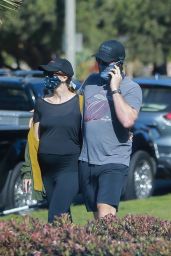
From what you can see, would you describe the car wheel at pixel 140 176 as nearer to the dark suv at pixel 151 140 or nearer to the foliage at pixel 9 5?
the dark suv at pixel 151 140

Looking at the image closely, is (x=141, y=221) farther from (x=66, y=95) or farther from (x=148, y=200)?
(x=148, y=200)

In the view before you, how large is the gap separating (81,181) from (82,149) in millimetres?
242

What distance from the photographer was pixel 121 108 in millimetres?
6254

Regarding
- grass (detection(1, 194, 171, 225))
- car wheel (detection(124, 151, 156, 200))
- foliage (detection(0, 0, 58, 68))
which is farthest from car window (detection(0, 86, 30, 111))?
foliage (detection(0, 0, 58, 68))

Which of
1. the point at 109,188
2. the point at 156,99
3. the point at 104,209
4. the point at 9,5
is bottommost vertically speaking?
the point at 156,99

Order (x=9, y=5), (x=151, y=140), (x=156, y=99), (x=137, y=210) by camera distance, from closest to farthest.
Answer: (x=9, y=5) < (x=137, y=210) < (x=151, y=140) < (x=156, y=99)

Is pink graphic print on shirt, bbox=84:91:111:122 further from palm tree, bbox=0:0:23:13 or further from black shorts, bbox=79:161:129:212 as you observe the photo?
palm tree, bbox=0:0:23:13

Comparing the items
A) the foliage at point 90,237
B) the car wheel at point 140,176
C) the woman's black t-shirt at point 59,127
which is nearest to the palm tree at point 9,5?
the woman's black t-shirt at point 59,127

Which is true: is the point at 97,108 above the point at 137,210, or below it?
above

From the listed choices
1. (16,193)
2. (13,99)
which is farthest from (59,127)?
(13,99)

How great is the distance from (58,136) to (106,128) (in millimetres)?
413

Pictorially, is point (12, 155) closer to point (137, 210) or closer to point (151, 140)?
point (137, 210)

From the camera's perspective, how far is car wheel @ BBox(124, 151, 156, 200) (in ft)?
39.9

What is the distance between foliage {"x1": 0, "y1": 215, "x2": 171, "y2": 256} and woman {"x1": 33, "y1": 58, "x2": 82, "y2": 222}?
133 cm
